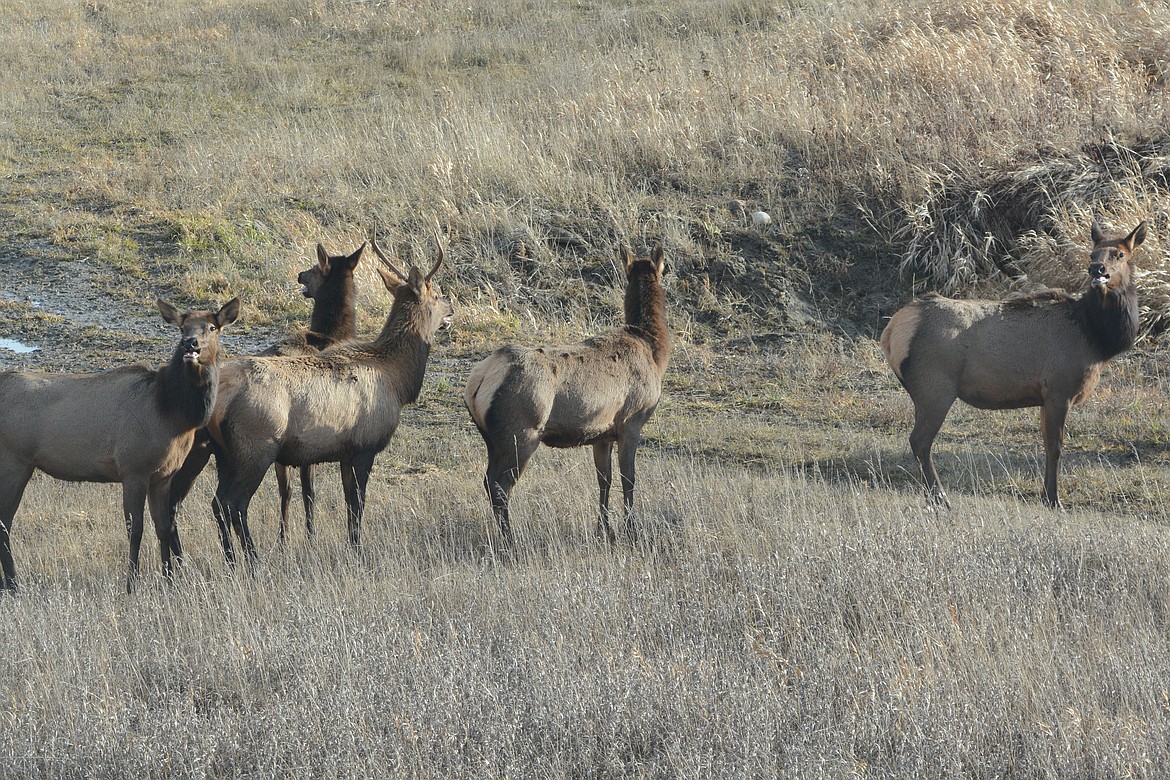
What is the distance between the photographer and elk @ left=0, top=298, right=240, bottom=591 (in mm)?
8672

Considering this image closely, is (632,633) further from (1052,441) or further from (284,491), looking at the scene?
(1052,441)

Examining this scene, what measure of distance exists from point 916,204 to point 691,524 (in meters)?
9.85

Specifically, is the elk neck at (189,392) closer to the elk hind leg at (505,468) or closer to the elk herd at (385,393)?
the elk herd at (385,393)

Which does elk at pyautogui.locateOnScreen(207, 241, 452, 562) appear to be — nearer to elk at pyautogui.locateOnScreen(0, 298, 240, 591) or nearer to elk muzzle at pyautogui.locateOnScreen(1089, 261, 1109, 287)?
elk at pyautogui.locateOnScreen(0, 298, 240, 591)

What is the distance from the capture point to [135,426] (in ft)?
28.8

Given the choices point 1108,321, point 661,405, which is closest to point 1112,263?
point 1108,321

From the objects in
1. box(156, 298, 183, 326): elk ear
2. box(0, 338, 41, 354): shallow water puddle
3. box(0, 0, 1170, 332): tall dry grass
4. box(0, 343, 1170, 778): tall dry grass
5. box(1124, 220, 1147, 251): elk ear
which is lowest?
box(0, 343, 1170, 778): tall dry grass

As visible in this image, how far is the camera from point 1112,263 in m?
10.7

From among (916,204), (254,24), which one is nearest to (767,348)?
(916,204)

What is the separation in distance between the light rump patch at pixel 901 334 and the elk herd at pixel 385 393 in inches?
0.5

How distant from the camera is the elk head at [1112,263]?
1045cm

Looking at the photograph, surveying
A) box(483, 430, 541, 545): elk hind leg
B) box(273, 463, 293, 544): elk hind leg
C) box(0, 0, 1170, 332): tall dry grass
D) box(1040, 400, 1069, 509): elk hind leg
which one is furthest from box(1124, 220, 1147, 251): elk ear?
box(273, 463, 293, 544): elk hind leg

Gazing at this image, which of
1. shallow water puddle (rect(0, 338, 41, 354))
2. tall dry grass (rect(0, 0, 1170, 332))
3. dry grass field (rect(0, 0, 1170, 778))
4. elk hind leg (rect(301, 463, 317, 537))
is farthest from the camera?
tall dry grass (rect(0, 0, 1170, 332))

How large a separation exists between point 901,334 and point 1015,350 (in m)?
0.98
